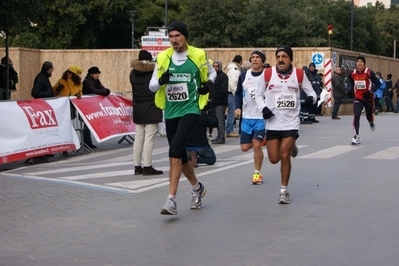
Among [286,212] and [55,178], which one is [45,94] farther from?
[286,212]

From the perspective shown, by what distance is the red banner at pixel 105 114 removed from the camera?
16.2 m

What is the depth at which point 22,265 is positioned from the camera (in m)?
6.90

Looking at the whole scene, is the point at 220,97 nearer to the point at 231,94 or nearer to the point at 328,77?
the point at 231,94

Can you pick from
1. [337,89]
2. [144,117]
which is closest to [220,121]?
[144,117]

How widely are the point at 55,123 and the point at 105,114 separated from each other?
72.3 inches

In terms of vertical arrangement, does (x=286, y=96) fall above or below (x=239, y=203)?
above

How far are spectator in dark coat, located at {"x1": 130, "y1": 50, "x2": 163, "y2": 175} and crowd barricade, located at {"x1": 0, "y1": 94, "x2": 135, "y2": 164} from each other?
2.28 meters

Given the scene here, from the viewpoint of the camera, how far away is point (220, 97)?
1834 centimetres

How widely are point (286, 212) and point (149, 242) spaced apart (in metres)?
2.14

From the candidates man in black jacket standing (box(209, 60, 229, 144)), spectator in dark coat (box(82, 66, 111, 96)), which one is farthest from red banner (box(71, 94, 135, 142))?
man in black jacket standing (box(209, 60, 229, 144))

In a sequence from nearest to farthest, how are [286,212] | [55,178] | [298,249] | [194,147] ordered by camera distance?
[298,249] < [286,212] < [55,178] < [194,147]

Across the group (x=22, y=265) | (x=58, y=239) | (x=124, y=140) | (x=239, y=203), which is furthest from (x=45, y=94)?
(x=22, y=265)

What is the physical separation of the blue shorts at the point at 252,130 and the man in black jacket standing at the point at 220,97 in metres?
6.33

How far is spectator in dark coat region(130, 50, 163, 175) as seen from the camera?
1259 centimetres
